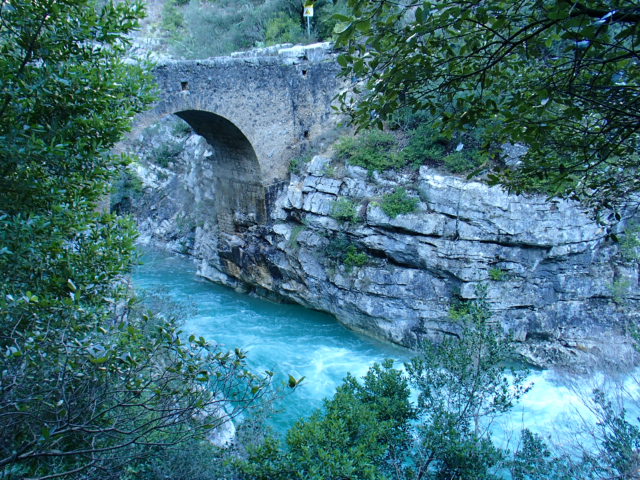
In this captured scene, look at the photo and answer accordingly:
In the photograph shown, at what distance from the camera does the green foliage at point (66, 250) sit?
2.60 m

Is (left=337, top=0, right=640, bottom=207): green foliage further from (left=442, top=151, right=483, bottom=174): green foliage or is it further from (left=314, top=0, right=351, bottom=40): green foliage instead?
(left=314, top=0, right=351, bottom=40): green foliage

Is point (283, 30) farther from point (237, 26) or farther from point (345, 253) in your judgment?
point (345, 253)

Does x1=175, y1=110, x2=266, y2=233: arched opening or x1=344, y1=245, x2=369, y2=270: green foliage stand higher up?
x1=175, y1=110, x2=266, y2=233: arched opening

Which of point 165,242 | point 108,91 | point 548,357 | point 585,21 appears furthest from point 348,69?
point 165,242

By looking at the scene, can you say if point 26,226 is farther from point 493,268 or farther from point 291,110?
point 291,110

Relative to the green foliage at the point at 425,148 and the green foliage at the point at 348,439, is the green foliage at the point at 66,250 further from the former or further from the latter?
the green foliage at the point at 425,148

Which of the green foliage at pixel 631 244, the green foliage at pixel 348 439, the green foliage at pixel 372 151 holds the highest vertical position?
the green foliage at pixel 372 151

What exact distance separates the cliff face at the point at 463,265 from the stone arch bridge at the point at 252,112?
4.56 feet

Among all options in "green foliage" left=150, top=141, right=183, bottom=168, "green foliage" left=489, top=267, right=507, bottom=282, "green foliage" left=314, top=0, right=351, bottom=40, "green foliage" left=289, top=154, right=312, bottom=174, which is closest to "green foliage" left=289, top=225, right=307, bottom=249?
"green foliage" left=289, top=154, right=312, bottom=174

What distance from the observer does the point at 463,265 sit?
8469 mm

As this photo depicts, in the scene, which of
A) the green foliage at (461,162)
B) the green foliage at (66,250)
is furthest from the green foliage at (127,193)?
the green foliage at (66,250)

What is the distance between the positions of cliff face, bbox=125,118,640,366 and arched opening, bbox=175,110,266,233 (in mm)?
1458

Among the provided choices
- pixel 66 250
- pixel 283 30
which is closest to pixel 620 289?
pixel 66 250

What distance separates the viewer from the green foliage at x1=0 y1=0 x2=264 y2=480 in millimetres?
2598
